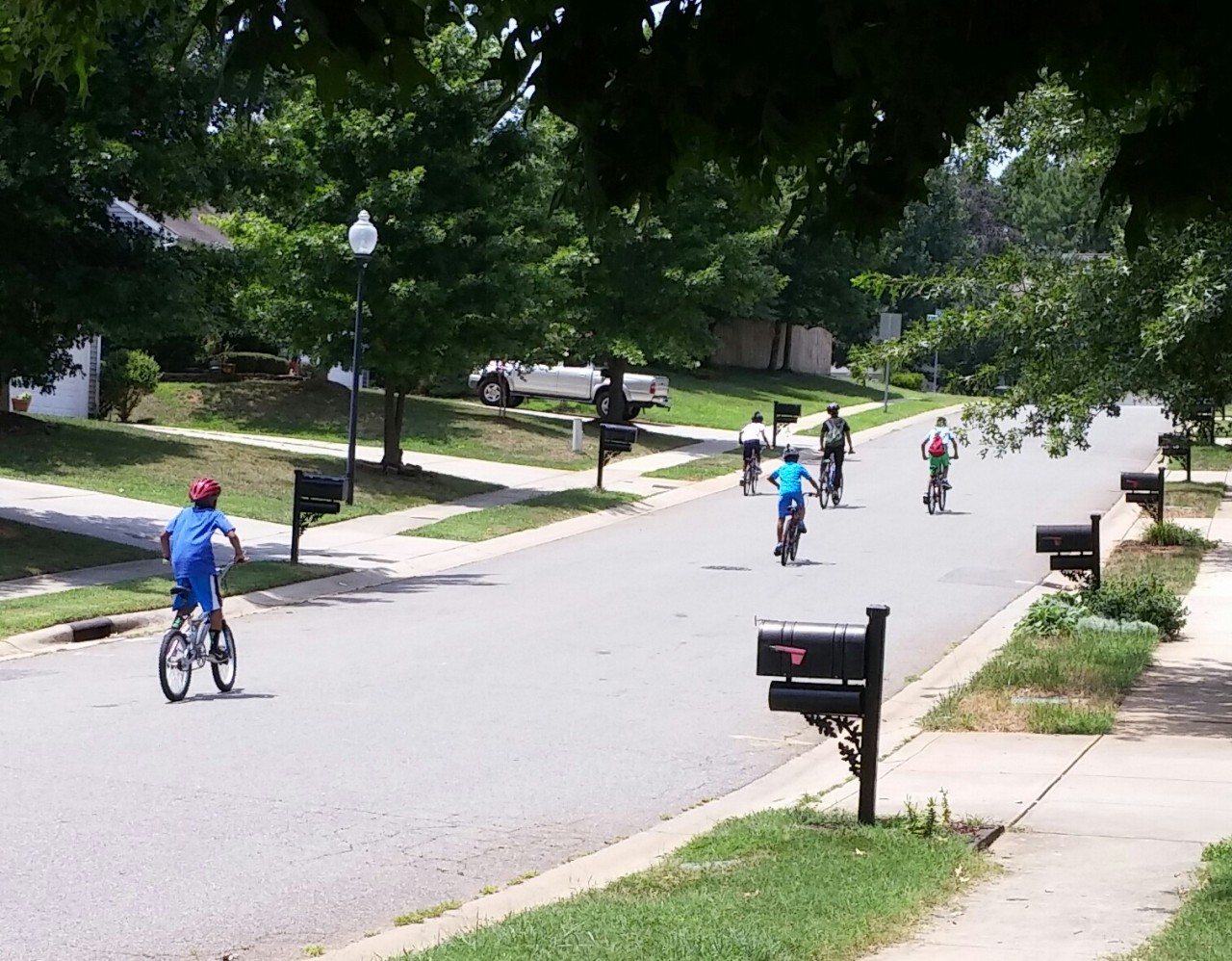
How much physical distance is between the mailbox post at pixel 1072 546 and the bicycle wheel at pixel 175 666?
857cm

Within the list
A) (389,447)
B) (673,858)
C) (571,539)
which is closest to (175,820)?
(673,858)

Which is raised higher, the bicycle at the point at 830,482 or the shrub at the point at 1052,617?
the bicycle at the point at 830,482

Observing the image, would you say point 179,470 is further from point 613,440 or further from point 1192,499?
point 1192,499

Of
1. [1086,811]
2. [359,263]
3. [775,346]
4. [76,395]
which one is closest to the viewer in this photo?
[1086,811]

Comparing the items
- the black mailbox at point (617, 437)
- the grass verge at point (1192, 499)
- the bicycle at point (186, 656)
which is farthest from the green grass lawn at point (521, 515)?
the bicycle at point (186, 656)

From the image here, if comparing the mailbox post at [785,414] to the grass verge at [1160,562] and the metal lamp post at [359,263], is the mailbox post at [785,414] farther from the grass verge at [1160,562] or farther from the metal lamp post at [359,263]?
the metal lamp post at [359,263]

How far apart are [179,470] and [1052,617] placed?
15.4m

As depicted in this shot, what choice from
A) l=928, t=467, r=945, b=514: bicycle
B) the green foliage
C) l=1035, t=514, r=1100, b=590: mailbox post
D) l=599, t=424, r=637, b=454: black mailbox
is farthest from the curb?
the green foliage

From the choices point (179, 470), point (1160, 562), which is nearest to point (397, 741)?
point (1160, 562)

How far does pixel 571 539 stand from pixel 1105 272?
396 inches

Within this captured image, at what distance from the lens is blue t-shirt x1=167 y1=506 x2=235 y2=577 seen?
12.4m

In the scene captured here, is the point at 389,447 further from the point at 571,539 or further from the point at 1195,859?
the point at 1195,859

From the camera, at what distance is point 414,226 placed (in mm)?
27156

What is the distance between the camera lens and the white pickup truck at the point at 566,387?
4469cm
